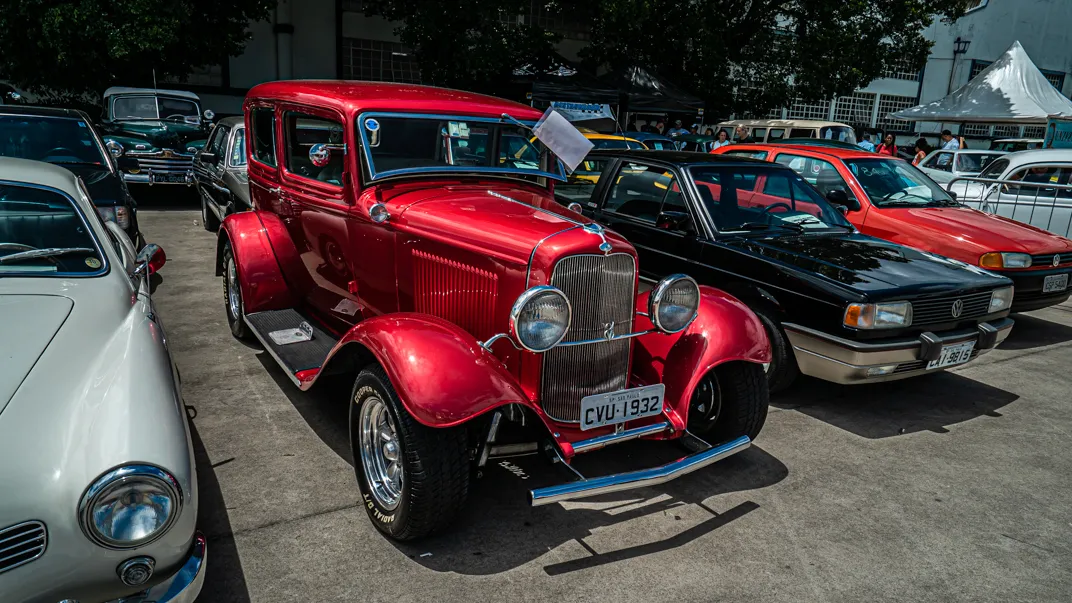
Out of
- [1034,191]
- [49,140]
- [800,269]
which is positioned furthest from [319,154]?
[1034,191]

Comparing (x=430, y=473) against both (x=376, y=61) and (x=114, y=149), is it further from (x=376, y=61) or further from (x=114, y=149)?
(x=376, y=61)

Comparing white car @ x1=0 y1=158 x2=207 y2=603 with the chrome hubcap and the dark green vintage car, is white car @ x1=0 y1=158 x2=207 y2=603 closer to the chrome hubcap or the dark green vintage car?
the chrome hubcap

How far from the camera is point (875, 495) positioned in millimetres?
3879

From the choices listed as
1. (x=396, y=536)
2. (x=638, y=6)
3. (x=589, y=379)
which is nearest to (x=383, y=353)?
(x=396, y=536)

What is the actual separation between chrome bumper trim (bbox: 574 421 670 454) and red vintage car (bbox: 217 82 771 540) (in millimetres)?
13

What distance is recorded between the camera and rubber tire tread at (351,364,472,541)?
2.97m

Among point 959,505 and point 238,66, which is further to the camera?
point 238,66

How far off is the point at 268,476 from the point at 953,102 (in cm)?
1989

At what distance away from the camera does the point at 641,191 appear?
609 centimetres

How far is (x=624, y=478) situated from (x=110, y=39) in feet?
43.8

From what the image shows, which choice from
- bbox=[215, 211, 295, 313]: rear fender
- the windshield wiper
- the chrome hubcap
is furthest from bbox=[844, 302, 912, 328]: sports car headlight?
the chrome hubcap

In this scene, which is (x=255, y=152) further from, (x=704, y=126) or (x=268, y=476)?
(x=704, y=126)

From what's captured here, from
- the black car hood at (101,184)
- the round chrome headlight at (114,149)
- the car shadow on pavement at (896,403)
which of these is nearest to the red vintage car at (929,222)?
the car shadow on pavement at (896,403)

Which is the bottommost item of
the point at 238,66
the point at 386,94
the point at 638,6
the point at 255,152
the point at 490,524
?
the point at 490,524
